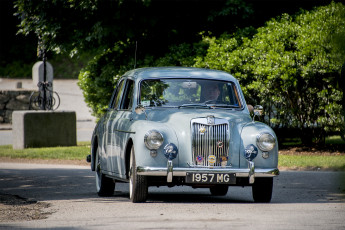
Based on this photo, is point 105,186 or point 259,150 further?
point 105,186

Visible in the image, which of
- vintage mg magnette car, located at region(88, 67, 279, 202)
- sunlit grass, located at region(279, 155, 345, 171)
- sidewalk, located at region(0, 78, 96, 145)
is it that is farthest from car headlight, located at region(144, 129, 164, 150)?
sidewalk, located at region(0, 78, 96, 145)

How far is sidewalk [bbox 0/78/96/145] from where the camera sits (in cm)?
2408

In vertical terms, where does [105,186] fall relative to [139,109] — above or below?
below

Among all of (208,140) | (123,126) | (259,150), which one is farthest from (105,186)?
(259,150)

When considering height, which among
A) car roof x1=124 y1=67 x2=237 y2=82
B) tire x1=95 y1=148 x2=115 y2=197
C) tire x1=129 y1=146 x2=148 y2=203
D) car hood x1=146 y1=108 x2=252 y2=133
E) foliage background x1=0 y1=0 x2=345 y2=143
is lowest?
tire x1=95 y1=148 x2=115 y2=197

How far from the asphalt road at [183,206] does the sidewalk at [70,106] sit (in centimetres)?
1107

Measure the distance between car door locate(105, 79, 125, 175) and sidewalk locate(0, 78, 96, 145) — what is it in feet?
38.4

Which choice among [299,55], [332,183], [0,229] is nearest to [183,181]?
[0,229]

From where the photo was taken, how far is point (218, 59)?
1756 centimetres

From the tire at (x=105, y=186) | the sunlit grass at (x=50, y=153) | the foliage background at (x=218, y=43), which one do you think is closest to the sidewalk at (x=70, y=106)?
the sunlit grass at (x=50, y=153)

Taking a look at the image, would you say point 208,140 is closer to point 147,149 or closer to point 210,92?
point 147,149

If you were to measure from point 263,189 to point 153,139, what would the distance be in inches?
60.2

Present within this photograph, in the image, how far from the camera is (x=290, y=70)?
647 inches

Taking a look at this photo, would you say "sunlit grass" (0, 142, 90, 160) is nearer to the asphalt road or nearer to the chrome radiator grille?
the asphalt road
